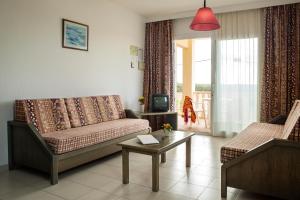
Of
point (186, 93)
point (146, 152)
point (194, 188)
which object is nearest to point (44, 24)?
point (146, 152)

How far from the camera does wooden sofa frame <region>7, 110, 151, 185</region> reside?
2668mm

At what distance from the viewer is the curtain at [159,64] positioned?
5.34m

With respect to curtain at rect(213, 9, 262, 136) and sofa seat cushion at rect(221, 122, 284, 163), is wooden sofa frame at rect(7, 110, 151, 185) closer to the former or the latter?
sofa seat cushion at rect(221, 122, 284, 163)

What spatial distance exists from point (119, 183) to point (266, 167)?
146 centimetres

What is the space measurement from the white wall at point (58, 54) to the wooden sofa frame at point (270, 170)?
2568 millimetres

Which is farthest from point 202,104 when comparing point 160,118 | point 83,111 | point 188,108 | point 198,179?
point 198,179

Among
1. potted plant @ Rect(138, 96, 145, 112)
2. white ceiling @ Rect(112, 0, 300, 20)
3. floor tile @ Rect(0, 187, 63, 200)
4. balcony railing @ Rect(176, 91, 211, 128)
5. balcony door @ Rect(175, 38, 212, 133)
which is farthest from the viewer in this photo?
balcony door @ Rect(175, 38, 212, 133)

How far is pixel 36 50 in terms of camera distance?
3324 millimetres

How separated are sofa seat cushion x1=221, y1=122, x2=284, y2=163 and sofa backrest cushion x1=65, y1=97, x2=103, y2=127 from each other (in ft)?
6.86

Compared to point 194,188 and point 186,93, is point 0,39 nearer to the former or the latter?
point 194,188

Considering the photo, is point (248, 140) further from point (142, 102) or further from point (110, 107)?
point (142, 102)

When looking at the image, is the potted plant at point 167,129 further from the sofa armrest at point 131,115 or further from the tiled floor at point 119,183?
the sofa armrest at point 131,115

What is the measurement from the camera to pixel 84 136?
9.80 ft

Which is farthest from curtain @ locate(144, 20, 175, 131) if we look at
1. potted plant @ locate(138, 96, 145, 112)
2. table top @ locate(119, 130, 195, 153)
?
table top @ locate(119, 130, 195, 153)
